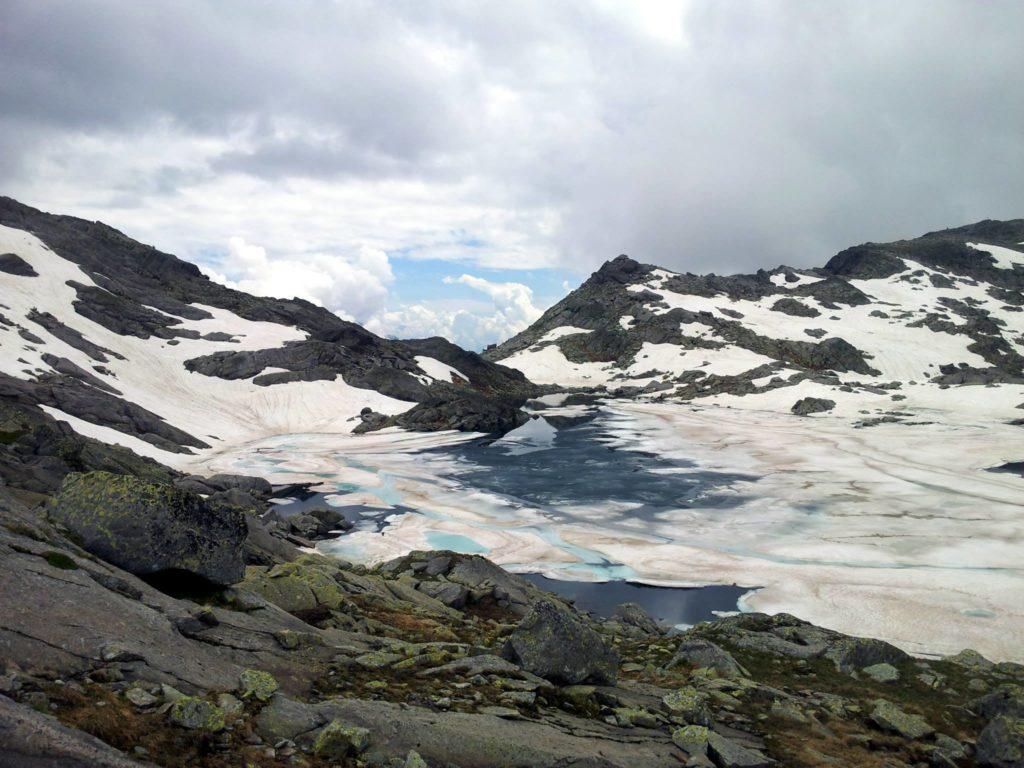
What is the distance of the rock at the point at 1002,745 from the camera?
14.4 meters

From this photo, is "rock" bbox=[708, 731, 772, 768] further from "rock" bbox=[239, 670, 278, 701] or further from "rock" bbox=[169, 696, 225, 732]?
"rock" bbox=[169, 696, 225, 732]

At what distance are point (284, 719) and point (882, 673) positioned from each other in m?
19.0

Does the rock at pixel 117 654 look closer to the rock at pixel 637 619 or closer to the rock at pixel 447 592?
the rock at pixel 447 592

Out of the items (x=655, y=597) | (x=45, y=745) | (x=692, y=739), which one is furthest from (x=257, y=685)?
(x=655, y=597)

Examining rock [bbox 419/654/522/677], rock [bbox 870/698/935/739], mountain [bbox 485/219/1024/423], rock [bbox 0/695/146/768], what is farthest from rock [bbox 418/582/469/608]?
mountain [bbox 485/219/1024/423]

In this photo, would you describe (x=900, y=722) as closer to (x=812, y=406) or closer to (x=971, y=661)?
(x=971, y=661)

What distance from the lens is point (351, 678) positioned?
12.4 metres

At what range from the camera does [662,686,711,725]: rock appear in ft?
45.6

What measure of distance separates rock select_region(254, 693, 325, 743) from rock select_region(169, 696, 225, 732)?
0.68 metres

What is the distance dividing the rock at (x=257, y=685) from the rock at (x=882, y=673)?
18.5m

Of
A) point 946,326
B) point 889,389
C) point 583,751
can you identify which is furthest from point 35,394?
point 946,326

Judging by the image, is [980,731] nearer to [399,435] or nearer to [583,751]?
[583,751]

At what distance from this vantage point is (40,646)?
9055 millimetres

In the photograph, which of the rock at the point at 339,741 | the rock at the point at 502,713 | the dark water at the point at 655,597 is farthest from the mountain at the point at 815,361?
the rock at the point at 339,741
